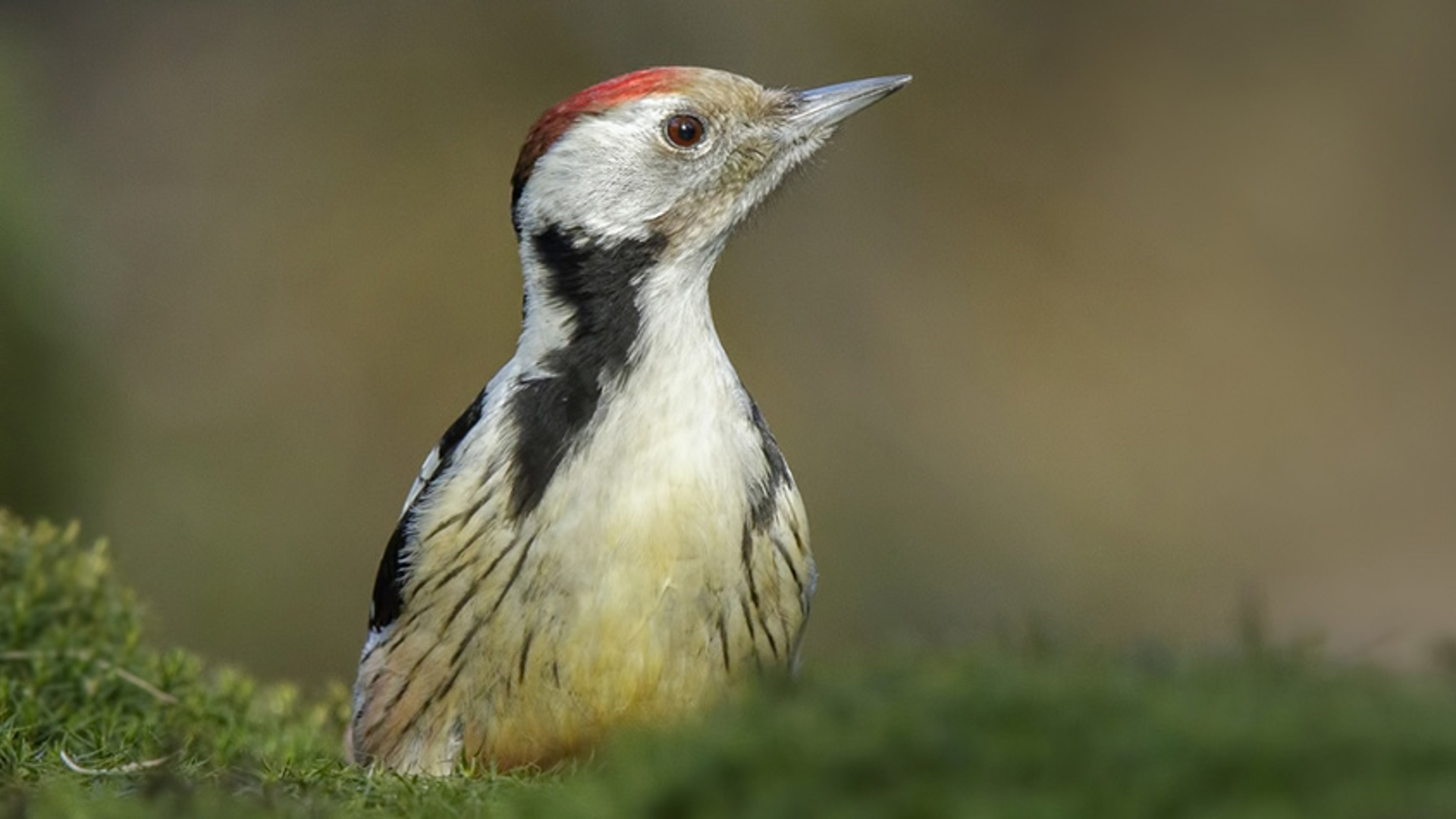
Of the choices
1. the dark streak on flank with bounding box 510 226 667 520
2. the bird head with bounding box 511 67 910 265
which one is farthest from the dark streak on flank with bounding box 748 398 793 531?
the bird head with bounding box 511 67 910 265

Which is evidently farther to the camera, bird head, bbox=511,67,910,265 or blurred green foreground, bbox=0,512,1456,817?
bird head, bbox=511,67,910,265

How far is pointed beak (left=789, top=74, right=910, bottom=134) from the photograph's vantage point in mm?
4430

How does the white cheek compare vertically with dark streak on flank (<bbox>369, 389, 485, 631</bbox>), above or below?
above

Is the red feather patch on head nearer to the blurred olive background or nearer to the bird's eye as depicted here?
the bird's eye

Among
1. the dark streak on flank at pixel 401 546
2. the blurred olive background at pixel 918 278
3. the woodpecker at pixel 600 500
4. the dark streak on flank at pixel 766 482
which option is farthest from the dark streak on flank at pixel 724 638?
the blurred olive background at pixel 918 278

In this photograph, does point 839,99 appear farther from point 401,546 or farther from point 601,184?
point 401,546

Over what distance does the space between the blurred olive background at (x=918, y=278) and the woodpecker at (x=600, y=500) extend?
639cm

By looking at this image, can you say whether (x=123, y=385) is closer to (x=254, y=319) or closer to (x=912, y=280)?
(x=254, y=319)

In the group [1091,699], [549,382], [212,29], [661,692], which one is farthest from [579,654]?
[212,29]

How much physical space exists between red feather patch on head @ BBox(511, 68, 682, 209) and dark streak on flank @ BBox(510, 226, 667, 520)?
178 mm

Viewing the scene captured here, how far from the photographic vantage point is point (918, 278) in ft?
38.9

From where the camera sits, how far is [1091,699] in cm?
187

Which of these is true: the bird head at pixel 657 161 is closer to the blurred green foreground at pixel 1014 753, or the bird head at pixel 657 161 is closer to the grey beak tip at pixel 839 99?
the grey beak tip at pixel 839 99

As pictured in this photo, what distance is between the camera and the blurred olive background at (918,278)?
428 inches
